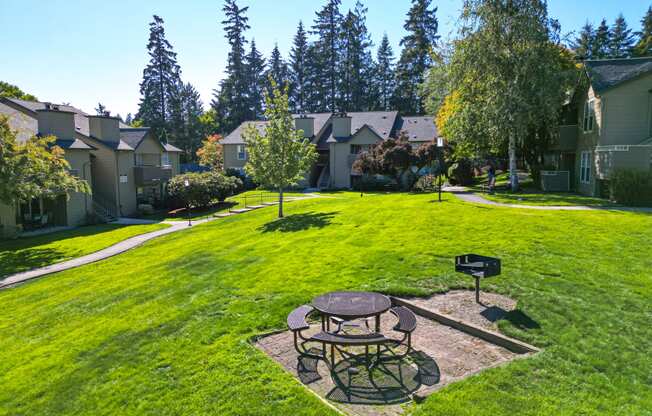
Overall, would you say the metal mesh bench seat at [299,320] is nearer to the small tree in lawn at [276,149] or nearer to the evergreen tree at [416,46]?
the small tree in lawn at [276,149]

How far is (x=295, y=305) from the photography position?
9523mm

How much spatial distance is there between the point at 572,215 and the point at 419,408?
47.4 ft

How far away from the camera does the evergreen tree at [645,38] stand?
192 feet

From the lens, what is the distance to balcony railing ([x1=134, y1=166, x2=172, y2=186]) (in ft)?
117

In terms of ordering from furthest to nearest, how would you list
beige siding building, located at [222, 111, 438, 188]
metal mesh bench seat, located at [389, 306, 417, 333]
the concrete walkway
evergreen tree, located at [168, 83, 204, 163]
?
evergreen tree, located at [168, 83, 204, 163], beige siding building, located at [222, 111, 438, 188], the concrete walkway, metal mesh bench seat, located at [389, 306, 417, 333]

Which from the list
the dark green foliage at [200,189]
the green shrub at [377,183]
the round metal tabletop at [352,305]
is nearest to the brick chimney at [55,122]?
the dark green foliage at [200,189]

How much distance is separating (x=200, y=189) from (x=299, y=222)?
1501cm

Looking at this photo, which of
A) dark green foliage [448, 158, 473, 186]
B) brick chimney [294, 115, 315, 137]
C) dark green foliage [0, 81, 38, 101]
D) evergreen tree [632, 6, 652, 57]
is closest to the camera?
dark green foliage [448, 158, 473, 186]

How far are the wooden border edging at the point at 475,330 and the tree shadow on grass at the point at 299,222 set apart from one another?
10.0 meters

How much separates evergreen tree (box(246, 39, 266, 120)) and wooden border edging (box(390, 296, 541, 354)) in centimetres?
7070

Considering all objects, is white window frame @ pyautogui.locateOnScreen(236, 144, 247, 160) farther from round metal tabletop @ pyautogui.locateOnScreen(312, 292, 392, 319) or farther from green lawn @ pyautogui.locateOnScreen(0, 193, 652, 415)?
round metal tabletop @ pyautogui.locateOnScreen(312, 292, 392, 319)

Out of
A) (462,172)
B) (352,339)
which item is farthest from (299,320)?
(462,172)

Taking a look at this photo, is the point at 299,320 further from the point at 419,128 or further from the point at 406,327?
the point at 419,128

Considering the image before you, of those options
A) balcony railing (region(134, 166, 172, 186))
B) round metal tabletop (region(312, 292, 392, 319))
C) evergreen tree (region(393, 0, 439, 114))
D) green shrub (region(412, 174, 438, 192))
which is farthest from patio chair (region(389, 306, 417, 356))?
evergreen tree (region(393, 0, 439, 114))
